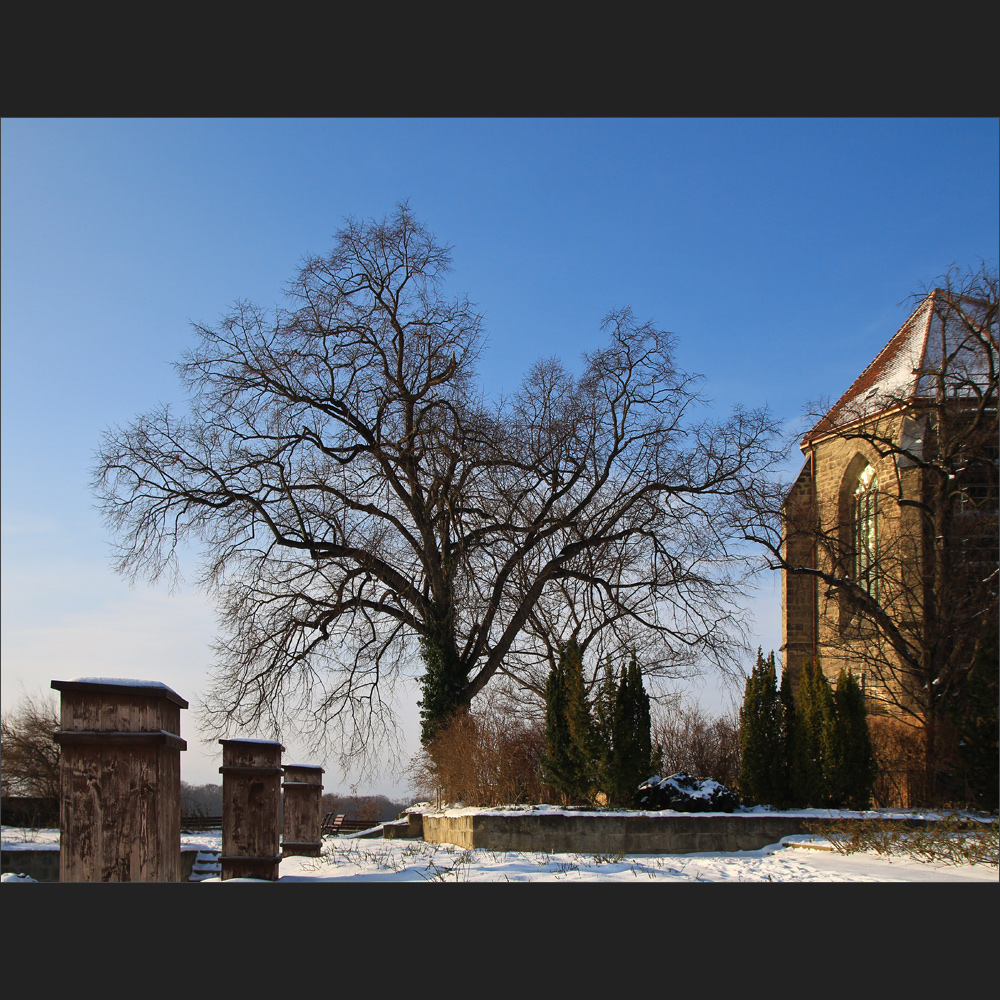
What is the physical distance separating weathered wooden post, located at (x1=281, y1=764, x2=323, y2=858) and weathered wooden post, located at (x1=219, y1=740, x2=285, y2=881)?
453cm

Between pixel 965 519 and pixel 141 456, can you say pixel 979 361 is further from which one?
pixel 141 456

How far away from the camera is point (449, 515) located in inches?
770

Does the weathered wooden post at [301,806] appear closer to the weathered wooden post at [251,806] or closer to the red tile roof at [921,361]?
the weathered wooden post at [251,806]

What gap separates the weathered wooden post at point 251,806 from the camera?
27.9ft

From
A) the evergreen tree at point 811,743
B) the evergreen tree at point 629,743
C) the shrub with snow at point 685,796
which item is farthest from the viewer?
the evergreen tree at point 811,743

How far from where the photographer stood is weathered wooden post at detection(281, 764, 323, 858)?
43.6ft

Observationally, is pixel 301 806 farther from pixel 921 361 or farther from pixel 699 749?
pixel 921 361

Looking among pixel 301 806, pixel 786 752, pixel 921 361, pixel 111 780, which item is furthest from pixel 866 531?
pixel 111 780

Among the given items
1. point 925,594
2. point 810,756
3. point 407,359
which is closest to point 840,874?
point 810,756

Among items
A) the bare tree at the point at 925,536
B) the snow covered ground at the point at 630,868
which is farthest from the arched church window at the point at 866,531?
the snow covered ground at the point at 630,868

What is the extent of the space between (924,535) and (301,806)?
12.9m

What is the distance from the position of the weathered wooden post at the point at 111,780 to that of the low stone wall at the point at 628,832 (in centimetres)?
682

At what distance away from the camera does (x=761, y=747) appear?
1466 cm

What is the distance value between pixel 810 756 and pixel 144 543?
41.9ft
